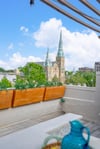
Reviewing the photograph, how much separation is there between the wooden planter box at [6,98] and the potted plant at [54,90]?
0.95 metres

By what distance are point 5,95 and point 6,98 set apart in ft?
0.19

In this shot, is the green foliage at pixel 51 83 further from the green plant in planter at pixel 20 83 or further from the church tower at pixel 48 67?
the green plant in planter at pixel 20 83

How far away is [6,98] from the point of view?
3771mm

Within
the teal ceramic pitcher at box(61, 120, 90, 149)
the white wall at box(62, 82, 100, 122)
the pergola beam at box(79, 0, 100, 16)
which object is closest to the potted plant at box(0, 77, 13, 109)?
the white wall at box(62, 82, 100, 122)

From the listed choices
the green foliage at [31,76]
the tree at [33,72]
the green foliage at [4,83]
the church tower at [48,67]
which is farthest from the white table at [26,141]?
the church tower at [48,67]

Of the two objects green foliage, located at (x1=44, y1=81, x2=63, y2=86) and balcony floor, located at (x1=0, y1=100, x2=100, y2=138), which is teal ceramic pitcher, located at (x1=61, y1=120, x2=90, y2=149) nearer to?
balcony floor, located at (x1=0, y1=100, x2=100, y2=138)

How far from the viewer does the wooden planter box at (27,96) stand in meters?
3.96

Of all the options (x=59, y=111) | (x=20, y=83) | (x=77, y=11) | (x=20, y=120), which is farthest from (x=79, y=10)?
(x=59, y=111)

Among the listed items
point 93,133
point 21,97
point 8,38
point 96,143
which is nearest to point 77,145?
point 96,143

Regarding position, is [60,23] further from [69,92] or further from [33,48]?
[69,92]

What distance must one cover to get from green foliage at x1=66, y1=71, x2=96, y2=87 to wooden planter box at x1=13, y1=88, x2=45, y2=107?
→ 0.94m

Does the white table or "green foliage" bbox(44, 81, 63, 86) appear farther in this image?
"green foliage" bbox(44, 81, 63, 86)

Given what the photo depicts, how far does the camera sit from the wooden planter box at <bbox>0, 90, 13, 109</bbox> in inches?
145

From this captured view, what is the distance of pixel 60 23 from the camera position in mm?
6629
